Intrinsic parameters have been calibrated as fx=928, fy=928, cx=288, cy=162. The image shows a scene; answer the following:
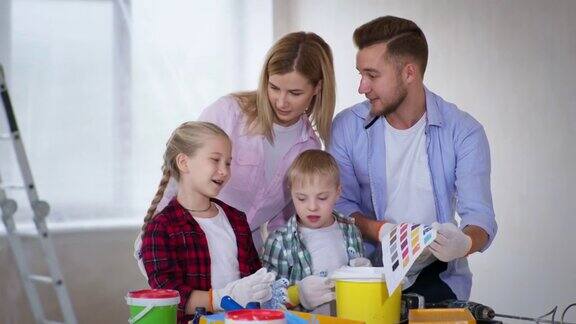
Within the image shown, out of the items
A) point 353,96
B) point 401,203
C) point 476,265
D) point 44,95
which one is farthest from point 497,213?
point 44,95

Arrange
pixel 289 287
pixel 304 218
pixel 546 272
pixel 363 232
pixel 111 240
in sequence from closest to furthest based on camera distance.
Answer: pixel 289 287 → pixel 304 218 → pixel 363 232 → pixel 546 272 → pixel 111 240

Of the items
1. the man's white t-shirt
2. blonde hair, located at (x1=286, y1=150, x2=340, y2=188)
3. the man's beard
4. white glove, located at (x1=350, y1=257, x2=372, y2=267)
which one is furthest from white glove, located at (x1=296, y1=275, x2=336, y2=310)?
the man's beard

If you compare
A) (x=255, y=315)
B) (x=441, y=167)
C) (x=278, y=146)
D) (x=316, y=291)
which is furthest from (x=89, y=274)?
(x=255, y=315)

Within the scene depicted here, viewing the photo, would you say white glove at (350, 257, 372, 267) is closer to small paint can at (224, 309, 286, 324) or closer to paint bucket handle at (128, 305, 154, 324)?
paint bucket handle at (128, 305, 154, 324)

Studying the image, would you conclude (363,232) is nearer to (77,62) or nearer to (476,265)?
(476,265)

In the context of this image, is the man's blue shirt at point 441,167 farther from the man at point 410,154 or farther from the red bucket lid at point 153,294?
the red bucket lid at point 153,294

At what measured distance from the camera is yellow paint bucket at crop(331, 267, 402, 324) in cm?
169

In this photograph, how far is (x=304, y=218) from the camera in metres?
2.35

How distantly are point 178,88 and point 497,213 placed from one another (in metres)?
1.48

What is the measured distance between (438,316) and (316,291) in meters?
0.36

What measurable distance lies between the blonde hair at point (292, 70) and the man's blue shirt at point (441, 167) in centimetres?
10

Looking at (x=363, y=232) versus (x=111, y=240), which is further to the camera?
(x=111, y=240)

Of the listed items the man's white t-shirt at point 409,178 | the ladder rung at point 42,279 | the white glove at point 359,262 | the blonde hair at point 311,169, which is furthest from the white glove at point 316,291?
the ladder rung at point 42,279

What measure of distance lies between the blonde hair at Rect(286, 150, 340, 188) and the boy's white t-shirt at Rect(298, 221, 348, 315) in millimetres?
126
